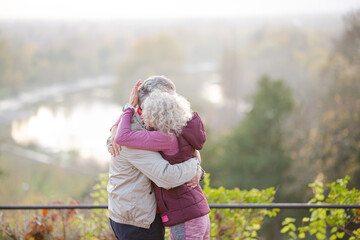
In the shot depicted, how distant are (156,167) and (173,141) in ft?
0.49

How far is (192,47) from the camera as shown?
242 ft

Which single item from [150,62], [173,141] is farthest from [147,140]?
[150,62]

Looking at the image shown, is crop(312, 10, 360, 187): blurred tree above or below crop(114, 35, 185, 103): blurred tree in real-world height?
below

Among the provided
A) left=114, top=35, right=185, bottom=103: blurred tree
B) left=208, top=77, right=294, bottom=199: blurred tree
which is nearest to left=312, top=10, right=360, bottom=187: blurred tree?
left=208, top=77, right=294, bottom=199: blurred tree

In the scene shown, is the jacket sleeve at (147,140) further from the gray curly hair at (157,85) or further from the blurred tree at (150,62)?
the blurred tree at (150,62)

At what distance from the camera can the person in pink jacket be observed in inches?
70.7

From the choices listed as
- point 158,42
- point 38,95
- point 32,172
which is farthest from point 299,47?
point 38,95

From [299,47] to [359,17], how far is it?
26334mm

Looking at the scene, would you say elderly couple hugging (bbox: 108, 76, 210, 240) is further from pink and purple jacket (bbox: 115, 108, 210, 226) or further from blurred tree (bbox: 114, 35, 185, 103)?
blurred tree (bbox: 114, 35, 185, 103)

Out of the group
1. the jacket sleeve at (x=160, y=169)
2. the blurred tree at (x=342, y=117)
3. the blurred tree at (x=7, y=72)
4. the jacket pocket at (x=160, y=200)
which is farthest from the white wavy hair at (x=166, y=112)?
the blurred tree at (x=7, y=72)

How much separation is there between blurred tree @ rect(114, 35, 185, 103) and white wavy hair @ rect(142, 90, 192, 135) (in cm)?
A: 4502

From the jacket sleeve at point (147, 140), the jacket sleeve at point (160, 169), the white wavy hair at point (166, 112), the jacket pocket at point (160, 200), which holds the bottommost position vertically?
the jacket pocket at point (160, 200)

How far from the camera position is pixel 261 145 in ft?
54.2

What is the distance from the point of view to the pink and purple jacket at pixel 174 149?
1.81 metres
